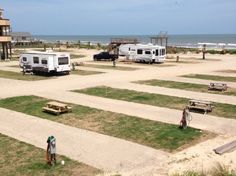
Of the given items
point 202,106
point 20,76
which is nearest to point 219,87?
point 202,106

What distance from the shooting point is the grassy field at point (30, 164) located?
1234cm

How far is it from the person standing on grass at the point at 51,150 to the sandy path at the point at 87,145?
845mm

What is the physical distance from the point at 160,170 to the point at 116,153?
212 centimetres

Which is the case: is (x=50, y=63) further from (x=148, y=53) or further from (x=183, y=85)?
(x=148, y=53)

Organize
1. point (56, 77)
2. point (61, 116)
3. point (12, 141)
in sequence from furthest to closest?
point (56, 77), point (61, 116), point (12, 141)

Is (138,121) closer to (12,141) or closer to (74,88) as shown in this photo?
(12,141)

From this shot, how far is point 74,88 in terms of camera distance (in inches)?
1081

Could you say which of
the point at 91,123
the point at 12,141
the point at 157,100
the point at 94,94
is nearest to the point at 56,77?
the point at 94,94

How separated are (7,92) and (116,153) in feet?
48.4

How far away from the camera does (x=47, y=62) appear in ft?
111

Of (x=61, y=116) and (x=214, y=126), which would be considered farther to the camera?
(x=61, y=116)

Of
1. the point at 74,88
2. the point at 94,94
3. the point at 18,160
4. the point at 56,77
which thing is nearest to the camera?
the point at 18,160

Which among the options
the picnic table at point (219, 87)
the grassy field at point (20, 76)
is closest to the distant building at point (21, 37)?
the grassy field at point (20, 76)

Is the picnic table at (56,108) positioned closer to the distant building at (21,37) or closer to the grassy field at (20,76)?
the grassy field at (20,76)
